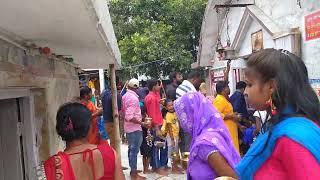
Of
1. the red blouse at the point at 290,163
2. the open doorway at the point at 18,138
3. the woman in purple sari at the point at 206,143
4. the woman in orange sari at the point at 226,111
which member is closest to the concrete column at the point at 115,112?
the woman in orange sari at the point at 226,111

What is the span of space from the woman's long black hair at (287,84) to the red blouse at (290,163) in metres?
0.08

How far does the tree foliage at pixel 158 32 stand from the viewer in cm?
1625

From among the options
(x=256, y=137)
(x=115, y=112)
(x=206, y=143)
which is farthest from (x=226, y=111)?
(x=206, y=143)

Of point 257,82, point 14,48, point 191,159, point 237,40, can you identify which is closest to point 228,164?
point 191,159

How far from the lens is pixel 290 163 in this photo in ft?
5.16

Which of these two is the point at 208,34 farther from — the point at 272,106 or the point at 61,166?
the point at 272,106

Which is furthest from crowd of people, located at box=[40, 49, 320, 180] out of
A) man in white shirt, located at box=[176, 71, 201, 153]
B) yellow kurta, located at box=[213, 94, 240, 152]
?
yellow kurta, located at box=[213, 94, 240, 152]

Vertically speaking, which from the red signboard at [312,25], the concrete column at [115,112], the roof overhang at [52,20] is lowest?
the concrete column at [115,112]

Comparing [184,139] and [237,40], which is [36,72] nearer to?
[184,139]

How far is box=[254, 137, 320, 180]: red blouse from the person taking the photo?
154 centimetres

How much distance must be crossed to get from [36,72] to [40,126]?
0.74 metres

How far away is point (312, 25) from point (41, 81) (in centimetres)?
410

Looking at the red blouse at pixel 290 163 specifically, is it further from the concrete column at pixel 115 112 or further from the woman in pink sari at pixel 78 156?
the concrete column at pixel 115 112

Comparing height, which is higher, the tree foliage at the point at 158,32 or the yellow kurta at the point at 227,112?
A: the tree foliage at the point at 158,32
